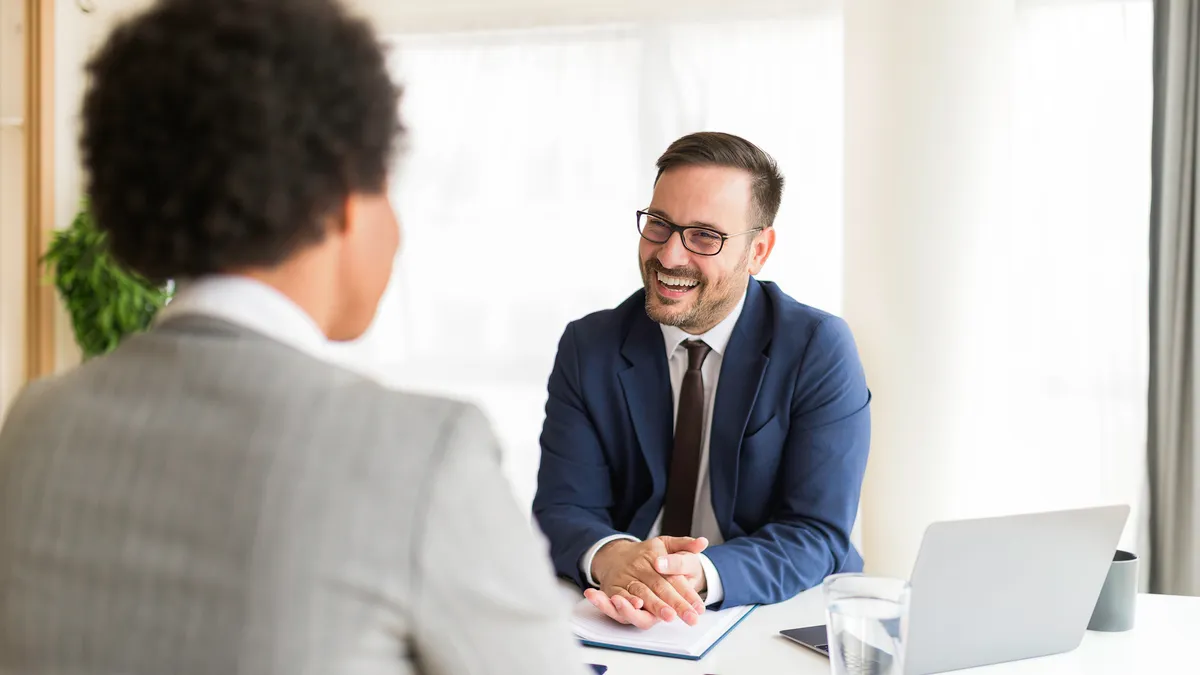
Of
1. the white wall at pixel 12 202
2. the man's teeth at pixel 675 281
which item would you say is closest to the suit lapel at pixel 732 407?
the man's teeth at pixel 675 281

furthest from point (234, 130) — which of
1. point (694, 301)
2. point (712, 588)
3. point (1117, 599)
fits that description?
point (694, 301)

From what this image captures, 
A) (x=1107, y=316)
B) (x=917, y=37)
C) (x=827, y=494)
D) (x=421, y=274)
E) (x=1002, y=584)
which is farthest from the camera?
(x=421, y=274)

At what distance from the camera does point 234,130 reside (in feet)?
2.31

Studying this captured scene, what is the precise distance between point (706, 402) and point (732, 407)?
0.24 feet

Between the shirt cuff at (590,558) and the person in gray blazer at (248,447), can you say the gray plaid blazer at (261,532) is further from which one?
the shirt cuff at (590,558)

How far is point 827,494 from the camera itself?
194cm

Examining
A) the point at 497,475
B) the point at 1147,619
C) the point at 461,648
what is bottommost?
the point at 1147,619

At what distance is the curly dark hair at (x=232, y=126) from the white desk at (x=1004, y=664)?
2.68ft

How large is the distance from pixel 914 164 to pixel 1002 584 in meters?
2.13

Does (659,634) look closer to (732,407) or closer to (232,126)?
(732,407)

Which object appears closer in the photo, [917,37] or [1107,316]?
[917,37]

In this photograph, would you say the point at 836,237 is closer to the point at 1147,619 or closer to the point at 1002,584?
the point at 1147,619

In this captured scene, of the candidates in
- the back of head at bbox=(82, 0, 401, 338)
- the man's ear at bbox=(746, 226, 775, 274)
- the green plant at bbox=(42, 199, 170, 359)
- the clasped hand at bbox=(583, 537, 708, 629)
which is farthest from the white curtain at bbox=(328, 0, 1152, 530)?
the back of head at bbox=(82, 0, 401, 338)

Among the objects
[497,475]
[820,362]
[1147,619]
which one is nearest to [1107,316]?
[820,362]
